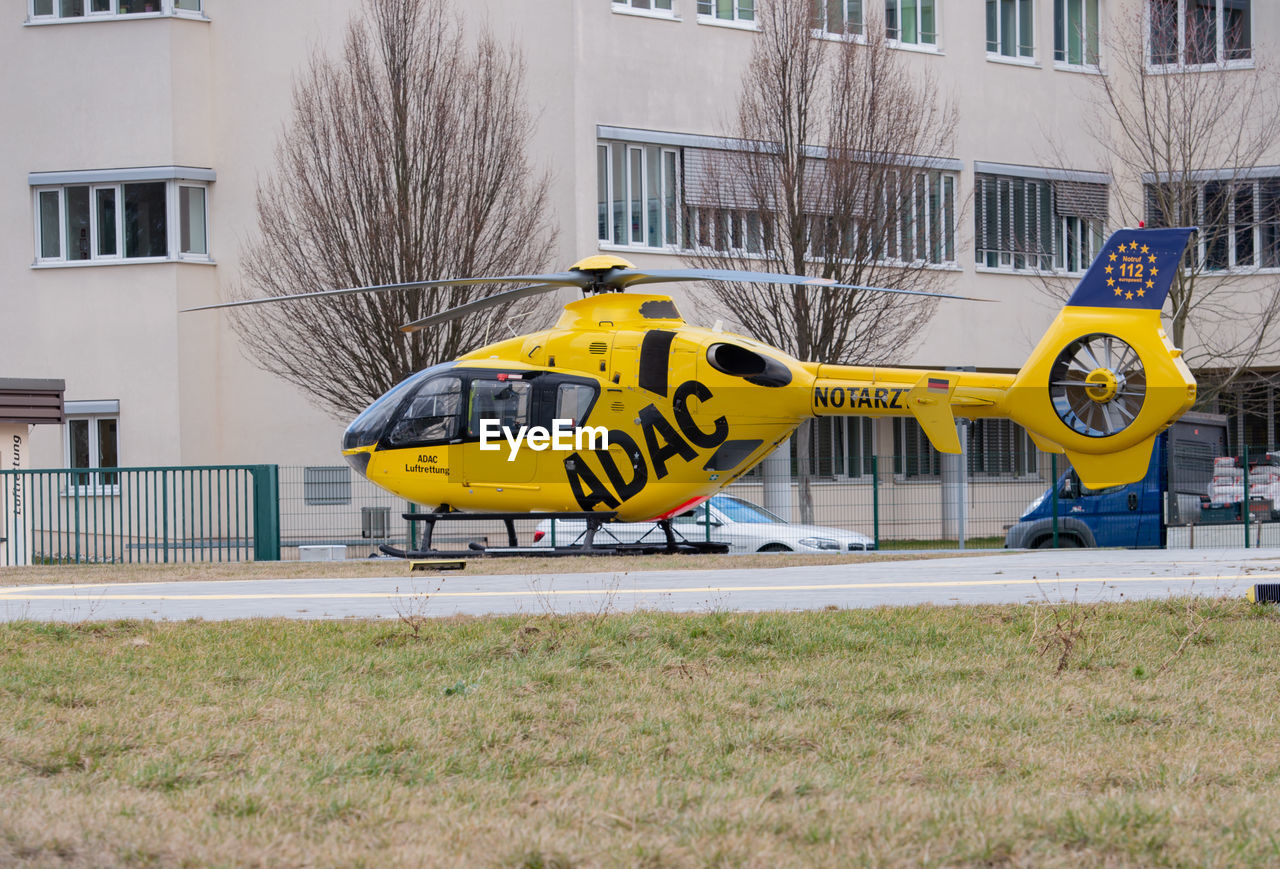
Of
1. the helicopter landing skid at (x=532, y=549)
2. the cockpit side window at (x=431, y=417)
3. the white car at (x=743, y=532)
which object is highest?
the cockpit side window at (x=431, y=417)

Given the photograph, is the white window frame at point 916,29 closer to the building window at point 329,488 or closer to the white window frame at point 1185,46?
the white window frame at point 1185,46

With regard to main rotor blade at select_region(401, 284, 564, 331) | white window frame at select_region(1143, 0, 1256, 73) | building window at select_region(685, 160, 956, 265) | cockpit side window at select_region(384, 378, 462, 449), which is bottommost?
cockpit side window at select_region(384, 378, 462, 449)

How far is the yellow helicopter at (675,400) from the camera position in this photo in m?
15.3

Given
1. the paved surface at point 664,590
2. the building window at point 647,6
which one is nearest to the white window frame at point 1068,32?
the building window at point 647,6

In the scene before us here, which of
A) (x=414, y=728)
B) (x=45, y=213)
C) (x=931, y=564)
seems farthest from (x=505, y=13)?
(x=414, y=728)

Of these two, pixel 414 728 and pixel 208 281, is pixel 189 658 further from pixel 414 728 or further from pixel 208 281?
pixel 208 281

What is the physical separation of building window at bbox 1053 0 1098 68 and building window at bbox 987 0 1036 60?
585 millimetres

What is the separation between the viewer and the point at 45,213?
2730 cm

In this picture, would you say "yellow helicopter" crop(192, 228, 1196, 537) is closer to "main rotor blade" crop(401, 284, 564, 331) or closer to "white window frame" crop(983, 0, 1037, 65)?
"main rotor blade" crop(401, 284, 564, 331)

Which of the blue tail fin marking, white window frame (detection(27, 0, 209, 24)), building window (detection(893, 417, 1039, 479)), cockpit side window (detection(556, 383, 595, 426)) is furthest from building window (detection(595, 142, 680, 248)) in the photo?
the blue tail fin marking

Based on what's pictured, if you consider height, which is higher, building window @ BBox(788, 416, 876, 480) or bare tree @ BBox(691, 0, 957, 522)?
bare tree @ BBox(691, 0, 957, 522)

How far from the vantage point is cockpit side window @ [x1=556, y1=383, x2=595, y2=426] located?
16438mm

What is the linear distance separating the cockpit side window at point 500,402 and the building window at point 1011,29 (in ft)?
62.1

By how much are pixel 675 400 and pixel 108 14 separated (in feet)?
56.2
